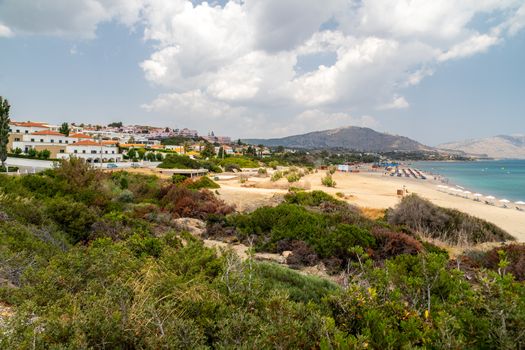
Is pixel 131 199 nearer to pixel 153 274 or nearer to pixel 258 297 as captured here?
pixel 153 274

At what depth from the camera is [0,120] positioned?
113 feet

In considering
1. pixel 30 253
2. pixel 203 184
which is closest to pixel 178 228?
pixel 30 253

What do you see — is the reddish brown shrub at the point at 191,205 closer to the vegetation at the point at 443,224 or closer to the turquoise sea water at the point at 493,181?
the vegetation at the point at 443,224

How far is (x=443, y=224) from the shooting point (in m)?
12.9

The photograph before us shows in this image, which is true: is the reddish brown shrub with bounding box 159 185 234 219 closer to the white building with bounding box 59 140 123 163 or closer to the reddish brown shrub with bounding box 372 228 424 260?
the reddish brown shrub with bounding box 372 228 424 260

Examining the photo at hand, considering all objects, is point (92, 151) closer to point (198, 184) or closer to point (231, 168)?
point (231, 168)

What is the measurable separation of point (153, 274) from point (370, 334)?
2832 mm

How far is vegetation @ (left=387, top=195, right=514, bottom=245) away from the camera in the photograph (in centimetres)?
1219

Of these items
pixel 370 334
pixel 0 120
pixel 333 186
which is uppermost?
pixel 0 120

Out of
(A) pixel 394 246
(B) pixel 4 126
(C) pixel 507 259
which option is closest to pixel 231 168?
(B) pixel 4 126

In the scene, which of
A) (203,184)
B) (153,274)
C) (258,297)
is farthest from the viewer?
(203,184)

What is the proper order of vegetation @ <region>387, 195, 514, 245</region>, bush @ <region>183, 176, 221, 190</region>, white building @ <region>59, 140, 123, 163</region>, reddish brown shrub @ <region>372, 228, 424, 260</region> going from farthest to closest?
white building @ <region>59, 140, 123, 163</region> < bush @ <region>183, 176, 221, 190</region> < vegetation @ <region>387, 195, 514, 245</region> < reddish brown shrub @ <region>372, 228, 424, 260</region>

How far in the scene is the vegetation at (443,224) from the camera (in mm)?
12188

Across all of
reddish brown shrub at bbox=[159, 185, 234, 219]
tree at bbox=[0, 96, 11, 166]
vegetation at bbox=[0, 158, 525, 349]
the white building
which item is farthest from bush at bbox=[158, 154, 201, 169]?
vegetation at bbox=[0, 158, 525, 349]
